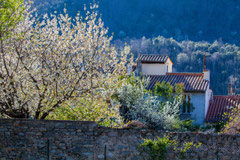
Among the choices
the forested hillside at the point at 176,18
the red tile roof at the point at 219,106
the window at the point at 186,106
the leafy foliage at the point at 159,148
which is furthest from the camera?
the forested hillside at the point at 176,18

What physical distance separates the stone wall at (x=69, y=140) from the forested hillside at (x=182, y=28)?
53.9 m

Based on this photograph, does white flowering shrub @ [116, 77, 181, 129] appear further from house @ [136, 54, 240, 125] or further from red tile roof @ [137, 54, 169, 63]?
red tile roof @ [137, 54, 169, 63]

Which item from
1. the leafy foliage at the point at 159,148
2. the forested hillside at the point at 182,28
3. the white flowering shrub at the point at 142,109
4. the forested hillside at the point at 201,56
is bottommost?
the leafy foliage at the point at 159,148

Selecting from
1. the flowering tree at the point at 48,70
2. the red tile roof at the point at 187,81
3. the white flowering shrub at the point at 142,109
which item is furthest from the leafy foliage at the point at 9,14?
the red tile roof at the point at 187,81

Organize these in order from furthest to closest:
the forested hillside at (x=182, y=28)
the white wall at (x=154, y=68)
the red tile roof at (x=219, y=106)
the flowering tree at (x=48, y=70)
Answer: the forested hillside at (x=182, y=28) < the white wall at (x=154, y=68) < the red tile roof at (x=219, y=106) < the flowering tree at (x=48, y=70)

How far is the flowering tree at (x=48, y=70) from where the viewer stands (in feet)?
47.2

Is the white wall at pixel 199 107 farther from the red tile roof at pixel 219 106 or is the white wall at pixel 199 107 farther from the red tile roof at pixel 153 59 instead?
the red tile roof at pixel 153 59

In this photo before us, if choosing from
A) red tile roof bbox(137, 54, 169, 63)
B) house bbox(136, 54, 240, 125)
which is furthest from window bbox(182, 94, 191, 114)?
red tile roof bbox(137, 54, 169, 63)

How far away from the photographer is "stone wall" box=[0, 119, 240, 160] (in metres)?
12.9

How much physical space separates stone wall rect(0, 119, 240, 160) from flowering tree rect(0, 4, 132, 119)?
1634mm

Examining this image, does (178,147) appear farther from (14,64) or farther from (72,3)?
(72,3)

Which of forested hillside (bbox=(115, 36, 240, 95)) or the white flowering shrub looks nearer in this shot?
the white flowering shrub

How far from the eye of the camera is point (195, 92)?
33312 millimetres

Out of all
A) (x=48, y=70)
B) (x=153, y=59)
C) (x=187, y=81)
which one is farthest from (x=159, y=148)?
(x=153, y=59)
